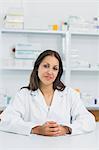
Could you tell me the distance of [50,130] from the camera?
4.83 ft

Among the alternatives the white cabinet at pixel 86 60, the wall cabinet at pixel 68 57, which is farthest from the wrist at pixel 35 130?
the white cabinet at pixel 86 60

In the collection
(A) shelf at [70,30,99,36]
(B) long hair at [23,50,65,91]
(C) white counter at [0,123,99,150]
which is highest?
(A) shelf at [70,30,99,36]

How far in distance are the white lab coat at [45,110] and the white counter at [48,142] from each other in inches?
7.6

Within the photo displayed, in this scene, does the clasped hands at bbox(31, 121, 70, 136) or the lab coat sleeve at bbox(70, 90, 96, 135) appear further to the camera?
the lab coat sleeve at bbox(70, 90, 96, 135)

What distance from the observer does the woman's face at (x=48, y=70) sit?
1.87m

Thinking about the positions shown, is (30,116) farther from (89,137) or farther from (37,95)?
(89,137)

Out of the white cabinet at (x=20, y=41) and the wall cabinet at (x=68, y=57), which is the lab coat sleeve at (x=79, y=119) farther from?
the white cabinet at (x=20, y=41)

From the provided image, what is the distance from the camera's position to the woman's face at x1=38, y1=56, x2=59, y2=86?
1.87m

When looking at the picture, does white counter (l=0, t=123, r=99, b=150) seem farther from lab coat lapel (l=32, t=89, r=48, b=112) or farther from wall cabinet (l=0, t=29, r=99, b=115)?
wall cabinet (l=0, t=29, r=99, b=115)

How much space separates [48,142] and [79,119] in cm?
42

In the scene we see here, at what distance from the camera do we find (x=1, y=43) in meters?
3.32

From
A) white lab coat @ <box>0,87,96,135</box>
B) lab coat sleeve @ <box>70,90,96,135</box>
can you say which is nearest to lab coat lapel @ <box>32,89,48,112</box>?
white lab coat @ <box>0,87,96,135</box>

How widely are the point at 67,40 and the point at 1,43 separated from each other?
743 mm

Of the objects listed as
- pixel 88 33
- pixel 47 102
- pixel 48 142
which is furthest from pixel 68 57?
pixel 48 142
